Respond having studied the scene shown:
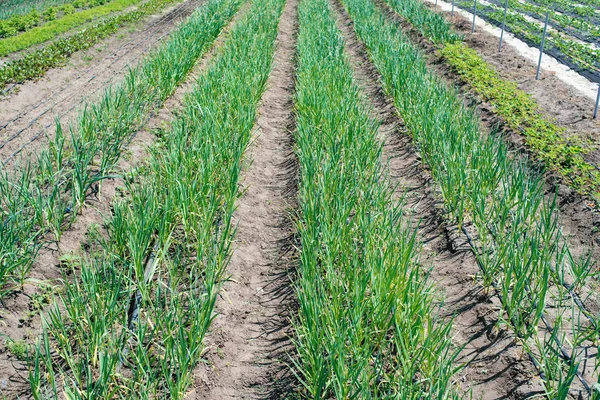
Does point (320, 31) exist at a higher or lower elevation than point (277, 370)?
higher

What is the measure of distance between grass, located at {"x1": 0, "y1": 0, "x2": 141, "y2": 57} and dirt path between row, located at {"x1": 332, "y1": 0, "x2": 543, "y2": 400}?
6.72 metres

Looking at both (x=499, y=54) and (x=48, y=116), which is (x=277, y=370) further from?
(x=499, y=54)

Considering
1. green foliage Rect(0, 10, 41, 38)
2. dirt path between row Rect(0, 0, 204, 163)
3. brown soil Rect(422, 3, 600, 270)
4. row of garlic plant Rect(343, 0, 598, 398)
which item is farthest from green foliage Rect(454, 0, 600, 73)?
green foliage Rect(0, 10, 41, 38)

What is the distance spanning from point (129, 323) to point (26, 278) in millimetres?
694

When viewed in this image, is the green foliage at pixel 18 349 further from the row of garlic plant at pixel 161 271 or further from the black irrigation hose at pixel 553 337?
the black irrigation hose at pixel 553 337

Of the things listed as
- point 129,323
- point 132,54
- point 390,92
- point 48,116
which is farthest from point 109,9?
point 129,323

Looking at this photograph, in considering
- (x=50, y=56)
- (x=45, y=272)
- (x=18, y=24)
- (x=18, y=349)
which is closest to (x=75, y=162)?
(x=45, y=272)

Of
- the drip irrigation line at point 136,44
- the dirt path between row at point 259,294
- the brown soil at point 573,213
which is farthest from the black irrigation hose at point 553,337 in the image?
the drip irrigation line at point 136,44

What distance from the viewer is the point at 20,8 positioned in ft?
50.3

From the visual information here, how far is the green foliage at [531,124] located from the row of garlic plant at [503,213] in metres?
0.28

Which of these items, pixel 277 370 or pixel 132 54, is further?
pixel 132 54

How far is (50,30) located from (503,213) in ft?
33.7

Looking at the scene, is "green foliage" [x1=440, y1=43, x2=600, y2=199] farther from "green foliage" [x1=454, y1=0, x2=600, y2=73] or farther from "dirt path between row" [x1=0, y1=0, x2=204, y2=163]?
"dirt path between row" [x1=0, y1=0, x2=204, y2=163]

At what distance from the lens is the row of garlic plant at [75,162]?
135 inches
